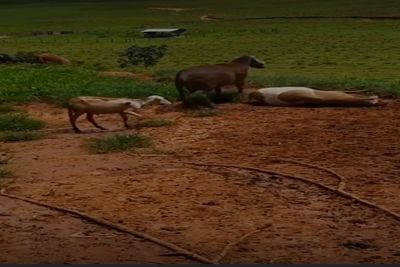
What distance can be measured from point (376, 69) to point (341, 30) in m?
17.5

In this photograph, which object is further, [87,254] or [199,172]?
[199,172]

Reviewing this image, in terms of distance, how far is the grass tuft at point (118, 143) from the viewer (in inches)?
372

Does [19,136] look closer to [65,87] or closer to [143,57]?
[65,87]

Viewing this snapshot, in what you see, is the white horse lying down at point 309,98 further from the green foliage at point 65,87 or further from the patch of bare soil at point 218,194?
the green foliage at point 65,87

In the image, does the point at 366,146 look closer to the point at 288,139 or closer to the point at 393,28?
the point at 288,139

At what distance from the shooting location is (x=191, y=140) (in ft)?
32.8

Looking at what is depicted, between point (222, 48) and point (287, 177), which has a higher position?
point (287, 177)

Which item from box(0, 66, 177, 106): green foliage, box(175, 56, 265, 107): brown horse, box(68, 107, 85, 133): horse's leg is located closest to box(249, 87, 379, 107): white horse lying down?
box(175, 56, 265, 107): brown horse

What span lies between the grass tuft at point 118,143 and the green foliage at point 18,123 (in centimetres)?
162

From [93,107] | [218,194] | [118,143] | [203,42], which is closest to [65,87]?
[93,107]

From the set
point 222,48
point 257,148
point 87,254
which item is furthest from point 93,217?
point 222,48

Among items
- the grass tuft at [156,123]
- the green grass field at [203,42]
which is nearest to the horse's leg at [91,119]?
the grass tuft at [156,123]

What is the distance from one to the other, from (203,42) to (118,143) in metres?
24.1

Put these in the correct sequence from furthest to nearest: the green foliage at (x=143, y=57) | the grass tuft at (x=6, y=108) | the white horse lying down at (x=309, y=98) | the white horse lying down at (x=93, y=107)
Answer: the green foliage at (x=143, y=57)
the grass tuft at (x=6, y=108)
the white horse lying down at (x=309, y=98)
the white horse lying down at (x=93, y=107)
